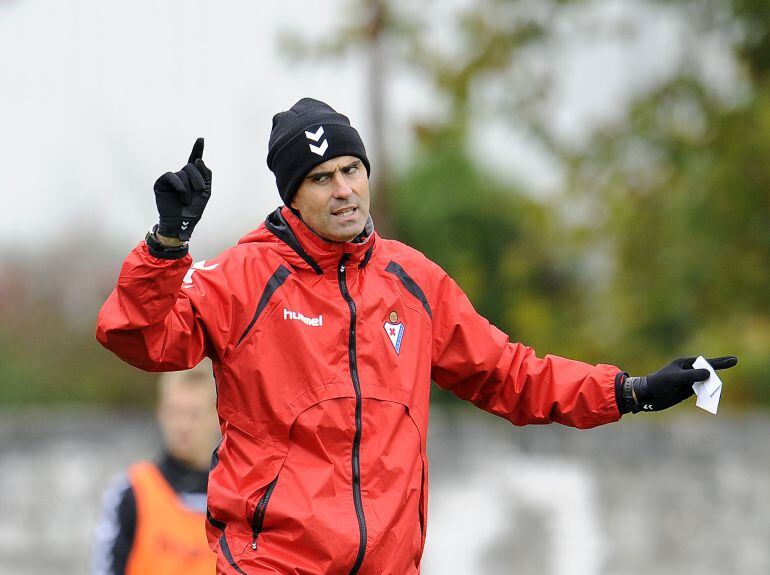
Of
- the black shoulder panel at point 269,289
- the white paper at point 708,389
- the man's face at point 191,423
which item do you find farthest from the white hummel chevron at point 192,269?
the man's face at point 191,423

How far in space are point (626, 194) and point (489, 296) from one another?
6.58 feet

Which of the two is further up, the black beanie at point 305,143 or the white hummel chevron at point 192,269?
the black beanie at point 305,143

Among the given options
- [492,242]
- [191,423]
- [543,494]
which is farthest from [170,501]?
[492,242]

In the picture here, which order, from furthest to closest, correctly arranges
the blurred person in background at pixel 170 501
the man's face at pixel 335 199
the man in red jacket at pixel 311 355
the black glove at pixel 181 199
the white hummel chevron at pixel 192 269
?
the blurred person in background at pixel 170 501
the man's face at pixel 335 199
the white hummel chevron at pixel 192 269
the man in red jacket at pixel 311 355
the black glove at pixel 181 199

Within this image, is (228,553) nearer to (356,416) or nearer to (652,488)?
(356,416)

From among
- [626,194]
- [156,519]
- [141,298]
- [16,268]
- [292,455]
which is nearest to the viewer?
[141,298]

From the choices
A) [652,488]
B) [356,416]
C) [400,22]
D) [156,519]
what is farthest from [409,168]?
[356,416]

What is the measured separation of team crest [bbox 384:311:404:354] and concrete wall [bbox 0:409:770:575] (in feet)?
15.2

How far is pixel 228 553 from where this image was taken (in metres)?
3.73

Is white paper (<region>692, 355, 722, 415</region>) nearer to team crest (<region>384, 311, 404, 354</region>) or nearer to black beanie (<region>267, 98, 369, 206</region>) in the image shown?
team crest (<region>384, 311, 404, 354</region>)

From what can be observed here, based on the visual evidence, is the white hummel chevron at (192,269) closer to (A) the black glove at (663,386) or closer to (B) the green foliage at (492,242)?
(A) the black glove at (663,386)

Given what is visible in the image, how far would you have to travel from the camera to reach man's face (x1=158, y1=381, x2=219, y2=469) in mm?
5570

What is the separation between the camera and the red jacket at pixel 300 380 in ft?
12.0

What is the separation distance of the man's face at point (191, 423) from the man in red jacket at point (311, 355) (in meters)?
1.71
